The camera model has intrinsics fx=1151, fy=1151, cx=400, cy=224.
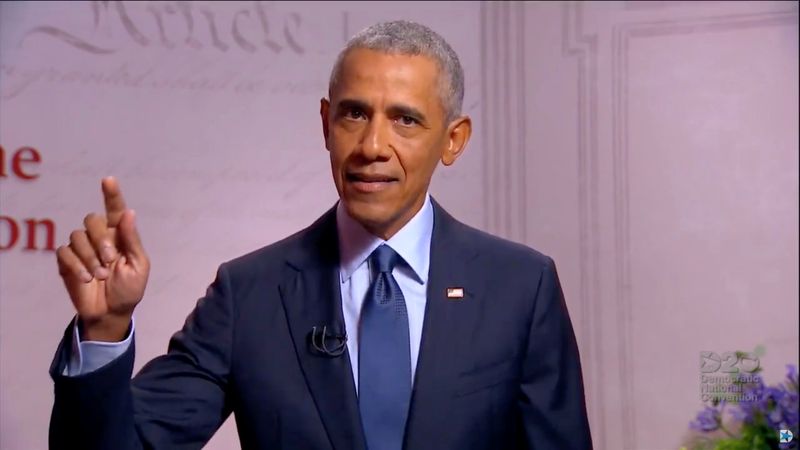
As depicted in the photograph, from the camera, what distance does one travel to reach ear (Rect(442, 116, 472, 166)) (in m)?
1.73

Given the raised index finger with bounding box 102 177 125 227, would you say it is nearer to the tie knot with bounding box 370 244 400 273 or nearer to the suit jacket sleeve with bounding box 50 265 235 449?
the suit jacket sleeve with bounding box 50 265 235 449

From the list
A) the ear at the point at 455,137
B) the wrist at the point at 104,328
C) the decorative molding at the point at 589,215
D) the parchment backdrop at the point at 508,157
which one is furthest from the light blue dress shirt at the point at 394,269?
the decorative molding at the point at 589,215

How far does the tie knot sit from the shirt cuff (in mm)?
417

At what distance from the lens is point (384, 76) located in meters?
1.59

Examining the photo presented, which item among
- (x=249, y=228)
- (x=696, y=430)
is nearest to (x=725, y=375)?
(x=696, y=430)

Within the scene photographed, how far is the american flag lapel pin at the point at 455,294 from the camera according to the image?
1.62 metres

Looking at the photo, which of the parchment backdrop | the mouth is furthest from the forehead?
the parchment backdrop

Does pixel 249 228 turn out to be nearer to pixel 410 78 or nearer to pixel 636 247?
pixel 636 247

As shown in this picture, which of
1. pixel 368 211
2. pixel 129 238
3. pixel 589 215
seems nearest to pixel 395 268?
pixel 368 211

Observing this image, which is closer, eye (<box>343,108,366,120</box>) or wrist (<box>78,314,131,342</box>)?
wrist (<box>78,314,131,342</box>)

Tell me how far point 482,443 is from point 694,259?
1484mm

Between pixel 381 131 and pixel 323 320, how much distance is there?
27 cm

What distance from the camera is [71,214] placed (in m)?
2.64

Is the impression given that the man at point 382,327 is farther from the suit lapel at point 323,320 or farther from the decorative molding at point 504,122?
the decorative molding at point 504,122
